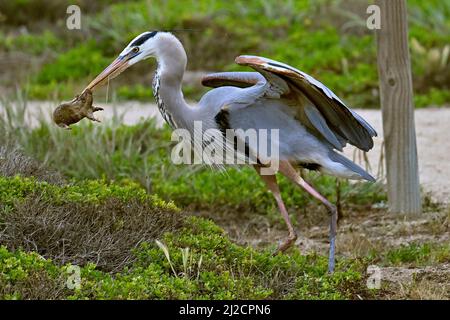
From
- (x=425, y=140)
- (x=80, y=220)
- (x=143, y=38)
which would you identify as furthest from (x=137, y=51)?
(x=425, y=140)

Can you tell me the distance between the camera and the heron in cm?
614

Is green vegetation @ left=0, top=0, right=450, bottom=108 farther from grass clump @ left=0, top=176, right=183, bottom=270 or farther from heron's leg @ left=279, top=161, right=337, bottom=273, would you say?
grass clump @ left=0, top=176, right=183, bottom=270

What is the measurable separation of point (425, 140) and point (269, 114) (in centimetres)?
352

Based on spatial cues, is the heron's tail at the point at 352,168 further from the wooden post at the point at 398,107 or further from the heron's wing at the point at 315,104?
the wooden post at the point at 398,107

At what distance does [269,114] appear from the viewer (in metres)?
6.21

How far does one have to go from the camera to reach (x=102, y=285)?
5.21m

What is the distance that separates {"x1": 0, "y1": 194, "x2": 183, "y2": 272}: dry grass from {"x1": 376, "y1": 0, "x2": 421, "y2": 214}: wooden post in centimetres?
226

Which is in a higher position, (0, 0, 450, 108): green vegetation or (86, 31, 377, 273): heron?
(0, 0, 450, 108): green vegetation

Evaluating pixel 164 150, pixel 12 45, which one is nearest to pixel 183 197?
pixel 164 150

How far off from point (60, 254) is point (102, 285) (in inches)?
19.0

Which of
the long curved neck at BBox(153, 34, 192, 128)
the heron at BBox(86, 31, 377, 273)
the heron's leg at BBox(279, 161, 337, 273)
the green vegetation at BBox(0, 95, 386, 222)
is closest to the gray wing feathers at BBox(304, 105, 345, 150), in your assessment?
the heron at BBox(86, 31, 377, 273)
